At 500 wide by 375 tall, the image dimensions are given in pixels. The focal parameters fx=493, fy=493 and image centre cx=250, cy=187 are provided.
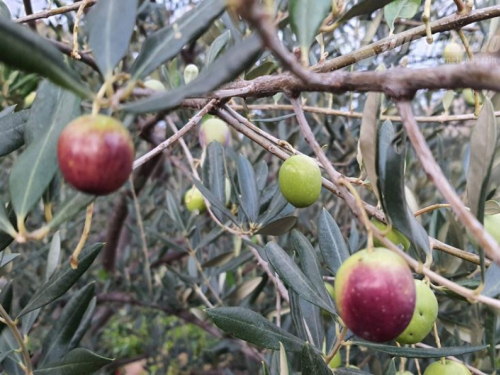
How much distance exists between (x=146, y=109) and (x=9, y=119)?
351 millimetres

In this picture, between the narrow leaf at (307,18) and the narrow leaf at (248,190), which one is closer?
the narrow leaf at (307,18)

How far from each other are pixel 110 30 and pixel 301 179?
465mm

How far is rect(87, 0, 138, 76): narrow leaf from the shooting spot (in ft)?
1.77

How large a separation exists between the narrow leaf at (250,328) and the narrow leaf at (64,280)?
0.22 metres

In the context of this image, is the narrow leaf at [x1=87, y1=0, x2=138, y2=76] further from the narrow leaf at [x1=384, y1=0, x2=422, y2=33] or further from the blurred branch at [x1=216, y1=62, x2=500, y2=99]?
the narrow leaf at [x1=384, y1=0, x2=422, y2=33]

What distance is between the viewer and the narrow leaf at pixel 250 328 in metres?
0.88

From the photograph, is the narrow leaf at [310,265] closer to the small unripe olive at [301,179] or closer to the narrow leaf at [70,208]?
the small unripe olive at [301,179]

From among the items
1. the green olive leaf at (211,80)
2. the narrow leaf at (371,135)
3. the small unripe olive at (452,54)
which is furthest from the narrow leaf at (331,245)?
A: the small unripe olive at (452,54)

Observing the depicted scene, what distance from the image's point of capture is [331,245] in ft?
3.24

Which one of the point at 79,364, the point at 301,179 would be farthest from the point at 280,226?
the point at 79,364

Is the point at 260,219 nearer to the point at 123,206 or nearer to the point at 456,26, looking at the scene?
the point at 456,26

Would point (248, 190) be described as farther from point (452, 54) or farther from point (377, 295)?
A: point (377, 295)

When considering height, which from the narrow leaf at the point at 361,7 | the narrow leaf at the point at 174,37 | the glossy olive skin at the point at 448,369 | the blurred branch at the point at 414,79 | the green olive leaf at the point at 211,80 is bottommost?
the glossy olive skin at the point at 448,369

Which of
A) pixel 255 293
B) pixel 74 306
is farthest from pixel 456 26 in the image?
Result: pixel 255 293
